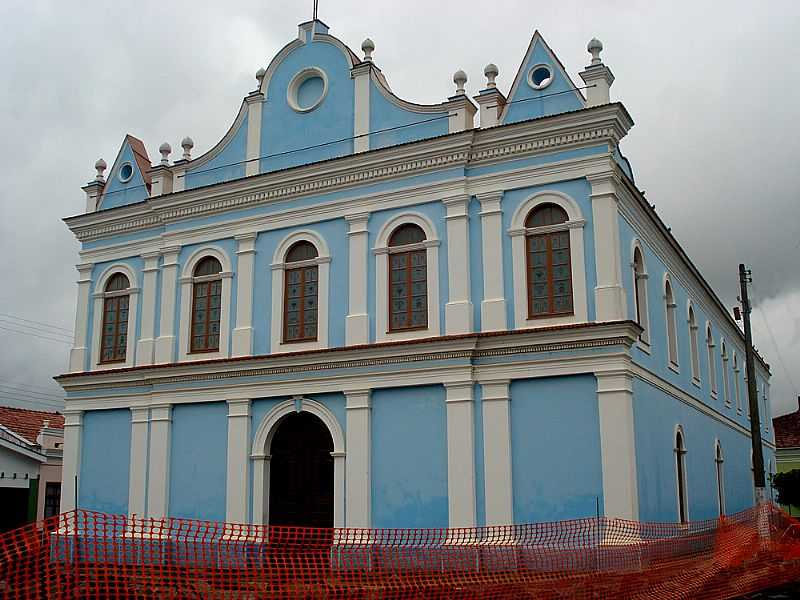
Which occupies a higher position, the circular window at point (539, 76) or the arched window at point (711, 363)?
the circular window at point (539, 76)

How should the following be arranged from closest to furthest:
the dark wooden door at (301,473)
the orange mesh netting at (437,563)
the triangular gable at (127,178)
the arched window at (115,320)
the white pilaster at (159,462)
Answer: the orange mesh netting at (437,563) < the dark wooden door at (301,473) < the white pilaster at (159,462) < the arched window at (115,320) < the triangular gable at (127,178)

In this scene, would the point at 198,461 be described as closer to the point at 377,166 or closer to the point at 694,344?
the point at 377,166

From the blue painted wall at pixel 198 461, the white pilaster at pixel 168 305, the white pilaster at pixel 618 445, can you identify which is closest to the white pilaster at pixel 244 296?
the blue painted wall at pixel 198 461

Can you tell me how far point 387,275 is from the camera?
61.4 ft

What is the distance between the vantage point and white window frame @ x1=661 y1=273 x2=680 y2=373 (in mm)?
21547

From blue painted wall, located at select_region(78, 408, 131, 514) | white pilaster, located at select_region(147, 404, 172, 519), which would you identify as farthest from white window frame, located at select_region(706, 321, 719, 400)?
blue painted wall, located at select_region(78, 408, 131, 514)

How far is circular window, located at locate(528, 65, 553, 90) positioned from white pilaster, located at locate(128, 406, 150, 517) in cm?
1130

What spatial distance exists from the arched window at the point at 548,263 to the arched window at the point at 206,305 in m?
7.42

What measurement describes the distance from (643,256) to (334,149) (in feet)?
23.4

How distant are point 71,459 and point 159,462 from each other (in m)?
2.98

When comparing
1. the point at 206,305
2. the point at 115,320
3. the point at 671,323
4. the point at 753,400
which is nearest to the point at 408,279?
the point at 206,305

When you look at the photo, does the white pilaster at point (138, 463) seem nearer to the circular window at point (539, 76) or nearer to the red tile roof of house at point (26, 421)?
the red tile roof of house at point (26, 421)

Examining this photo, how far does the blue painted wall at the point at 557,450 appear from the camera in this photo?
16.2 meters

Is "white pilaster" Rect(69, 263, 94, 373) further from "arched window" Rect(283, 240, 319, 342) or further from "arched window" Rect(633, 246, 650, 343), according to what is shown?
"arched window" Rect(633, 246, 650, 343)
